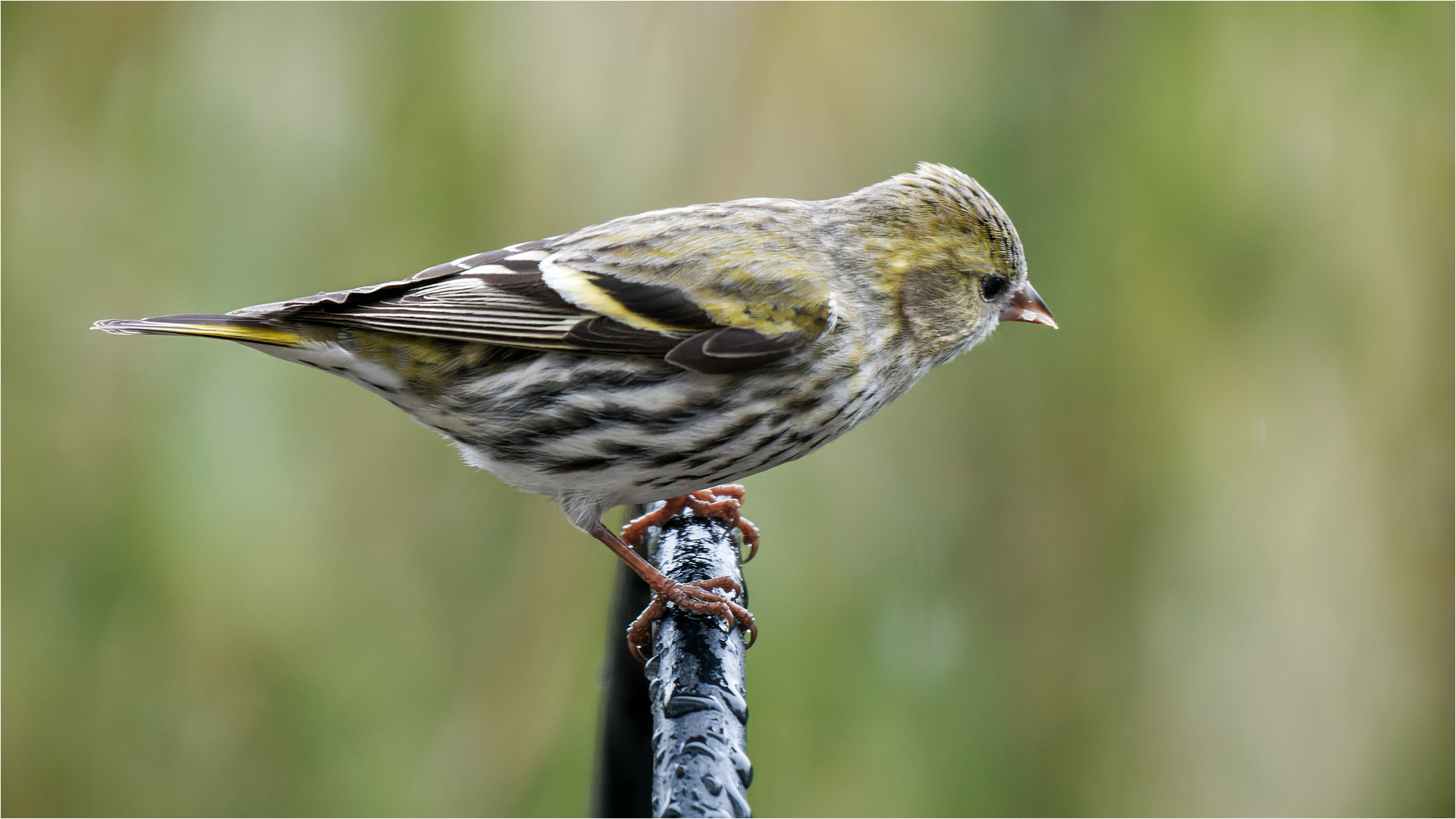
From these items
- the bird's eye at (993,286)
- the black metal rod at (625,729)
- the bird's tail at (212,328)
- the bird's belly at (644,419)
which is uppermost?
the bird's eye at (993,286)

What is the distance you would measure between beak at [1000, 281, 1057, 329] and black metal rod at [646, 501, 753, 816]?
0.60 m

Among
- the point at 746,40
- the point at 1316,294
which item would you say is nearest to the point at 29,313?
the point at 746,40

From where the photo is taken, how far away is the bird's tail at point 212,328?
169 cm

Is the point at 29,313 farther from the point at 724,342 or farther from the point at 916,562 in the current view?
the point at 916,562

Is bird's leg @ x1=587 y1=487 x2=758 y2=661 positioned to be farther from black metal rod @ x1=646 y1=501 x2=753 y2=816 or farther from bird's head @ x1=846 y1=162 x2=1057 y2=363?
bird's head @ x1=846 y1=162 x2=1057 y2=363

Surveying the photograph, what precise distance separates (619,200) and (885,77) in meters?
0.55

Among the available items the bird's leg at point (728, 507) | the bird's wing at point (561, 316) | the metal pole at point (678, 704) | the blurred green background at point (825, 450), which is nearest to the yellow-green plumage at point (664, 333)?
the bird's wing at point (561, 316)

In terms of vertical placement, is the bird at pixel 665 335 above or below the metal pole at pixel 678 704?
above

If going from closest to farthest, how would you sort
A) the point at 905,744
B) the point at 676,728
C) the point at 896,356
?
the point at 676,728 → the point at 896,356 → the point at 905,744

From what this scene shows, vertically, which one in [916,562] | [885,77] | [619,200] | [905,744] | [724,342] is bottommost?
[905,744]

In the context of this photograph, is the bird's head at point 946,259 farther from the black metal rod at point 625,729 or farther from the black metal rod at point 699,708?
the black metal rod at point 625,729

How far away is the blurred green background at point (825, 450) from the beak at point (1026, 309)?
234 mm

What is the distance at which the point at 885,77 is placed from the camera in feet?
7.59

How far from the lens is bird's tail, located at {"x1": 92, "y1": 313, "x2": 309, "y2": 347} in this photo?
1688 millimetres
